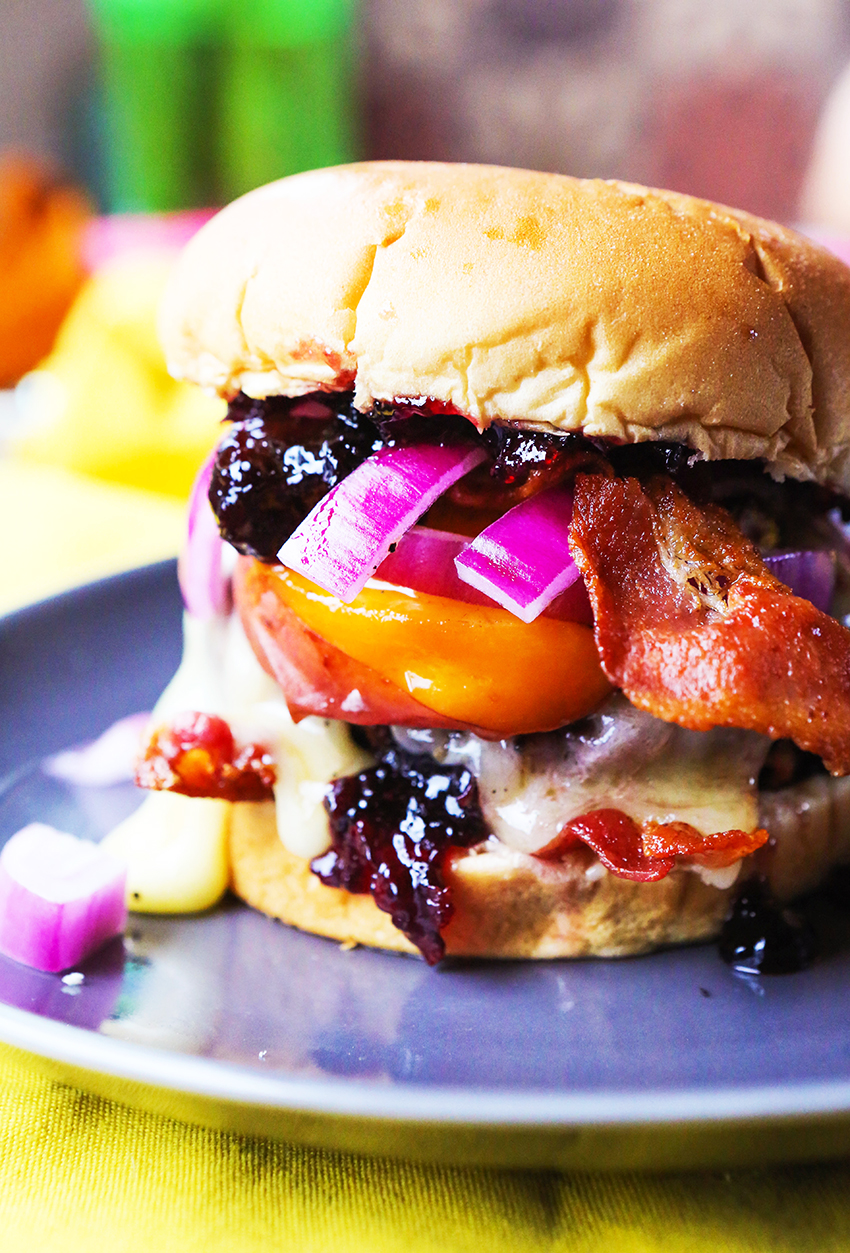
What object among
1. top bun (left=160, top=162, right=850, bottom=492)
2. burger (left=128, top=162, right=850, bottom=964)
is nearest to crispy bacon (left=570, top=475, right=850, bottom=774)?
burger (left=128, top=162, right=850, bottom=964)

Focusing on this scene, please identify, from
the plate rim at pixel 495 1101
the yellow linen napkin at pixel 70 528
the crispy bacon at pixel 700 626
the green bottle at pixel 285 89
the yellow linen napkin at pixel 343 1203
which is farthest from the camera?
the green bottle at pixel 285 89

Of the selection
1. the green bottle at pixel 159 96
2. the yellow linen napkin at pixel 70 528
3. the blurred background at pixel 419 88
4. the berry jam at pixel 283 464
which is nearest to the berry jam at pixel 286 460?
the berry jam at pixel 283 464

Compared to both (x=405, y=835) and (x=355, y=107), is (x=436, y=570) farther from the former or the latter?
(x=355, y=107)

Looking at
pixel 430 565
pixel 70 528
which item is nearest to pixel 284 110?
pixel 70 528

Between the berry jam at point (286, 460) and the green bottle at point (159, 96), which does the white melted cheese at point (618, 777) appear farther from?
the green bottle at point (159, 96)

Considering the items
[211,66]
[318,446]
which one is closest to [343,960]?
[318,446]
